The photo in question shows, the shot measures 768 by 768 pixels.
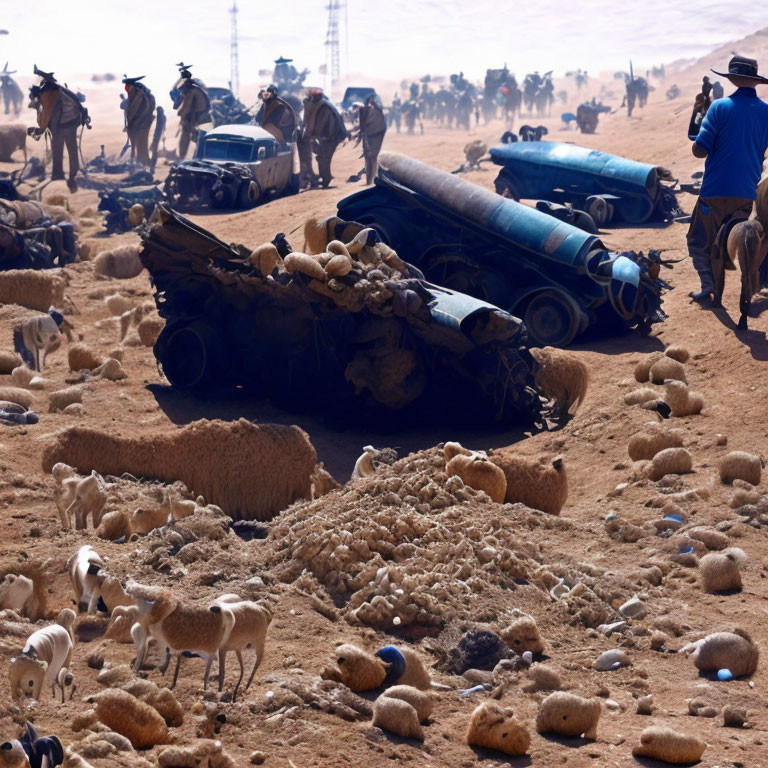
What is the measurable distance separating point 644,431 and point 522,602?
349 centimetres

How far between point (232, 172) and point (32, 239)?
5.58m

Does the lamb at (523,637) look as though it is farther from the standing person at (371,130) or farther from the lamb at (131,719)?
the standing person at (371,130)

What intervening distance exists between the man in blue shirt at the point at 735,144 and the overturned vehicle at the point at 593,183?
7651 mm

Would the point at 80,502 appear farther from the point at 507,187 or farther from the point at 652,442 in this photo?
the point at 507,187

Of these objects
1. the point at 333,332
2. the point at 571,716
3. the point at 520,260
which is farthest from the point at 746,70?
the point at 571,716

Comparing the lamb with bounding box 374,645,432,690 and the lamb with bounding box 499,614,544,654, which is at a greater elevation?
the lamb with bounding box 374,645,432,690

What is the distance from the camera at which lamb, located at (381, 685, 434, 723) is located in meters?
4.84

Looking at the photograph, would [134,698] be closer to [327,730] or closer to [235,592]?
[327,730]

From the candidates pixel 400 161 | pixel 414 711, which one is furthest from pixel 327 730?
pixel 400 161

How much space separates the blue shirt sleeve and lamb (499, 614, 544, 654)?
694cm

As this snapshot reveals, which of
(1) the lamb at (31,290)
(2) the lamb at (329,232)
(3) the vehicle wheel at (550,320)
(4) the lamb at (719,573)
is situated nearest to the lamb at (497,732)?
(4) the lamb at (719,573)

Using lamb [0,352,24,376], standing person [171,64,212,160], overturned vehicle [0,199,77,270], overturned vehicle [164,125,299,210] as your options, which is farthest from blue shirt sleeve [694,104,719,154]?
standing person [171,64,212,160]

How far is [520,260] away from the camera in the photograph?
12805mm

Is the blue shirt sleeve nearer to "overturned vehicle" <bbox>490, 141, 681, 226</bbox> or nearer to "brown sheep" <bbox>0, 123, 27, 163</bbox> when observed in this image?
"overturned vehicle" <bbox>490, 141, 681, 226</bbox>
